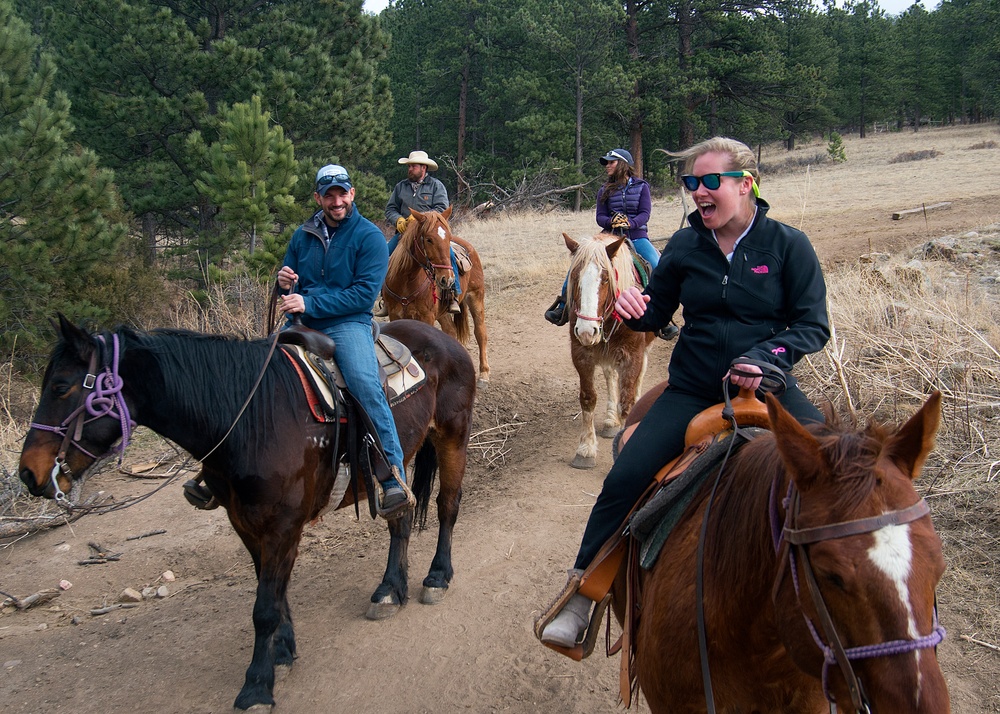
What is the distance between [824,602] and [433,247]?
7.30m

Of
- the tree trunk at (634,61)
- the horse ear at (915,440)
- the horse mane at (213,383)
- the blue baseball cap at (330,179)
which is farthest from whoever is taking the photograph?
the tree trunk at (634,61)

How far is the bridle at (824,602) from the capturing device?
4.78ft

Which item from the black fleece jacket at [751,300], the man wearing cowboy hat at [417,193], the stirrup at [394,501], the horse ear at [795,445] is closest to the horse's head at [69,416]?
the stirrup at [394,501]

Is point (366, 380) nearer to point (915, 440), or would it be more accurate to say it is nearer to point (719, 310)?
point (719, 310)

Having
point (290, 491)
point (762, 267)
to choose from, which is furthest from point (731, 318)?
point (290, 491)

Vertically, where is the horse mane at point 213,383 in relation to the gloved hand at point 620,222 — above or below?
below

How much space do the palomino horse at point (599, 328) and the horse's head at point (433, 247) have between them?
6.38 ft

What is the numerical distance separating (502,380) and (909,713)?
7993 mm

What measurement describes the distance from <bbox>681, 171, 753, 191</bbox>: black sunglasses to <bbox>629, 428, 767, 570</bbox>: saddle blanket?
924 millimetres

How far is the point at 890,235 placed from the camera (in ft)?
38.7

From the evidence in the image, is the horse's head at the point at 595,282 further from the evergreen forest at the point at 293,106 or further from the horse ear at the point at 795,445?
the evergreen forest at the point at 293,106

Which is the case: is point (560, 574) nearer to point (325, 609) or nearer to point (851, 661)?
point (325, 609)

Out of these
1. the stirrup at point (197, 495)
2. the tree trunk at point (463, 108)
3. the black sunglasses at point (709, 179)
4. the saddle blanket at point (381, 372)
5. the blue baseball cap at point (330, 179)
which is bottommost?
the stirrup at point (197, 495)

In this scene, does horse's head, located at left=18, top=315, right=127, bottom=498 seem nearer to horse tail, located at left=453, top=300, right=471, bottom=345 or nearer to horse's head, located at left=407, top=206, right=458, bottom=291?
horse's head, located at left=407, top=206, right=458, bottom=291
